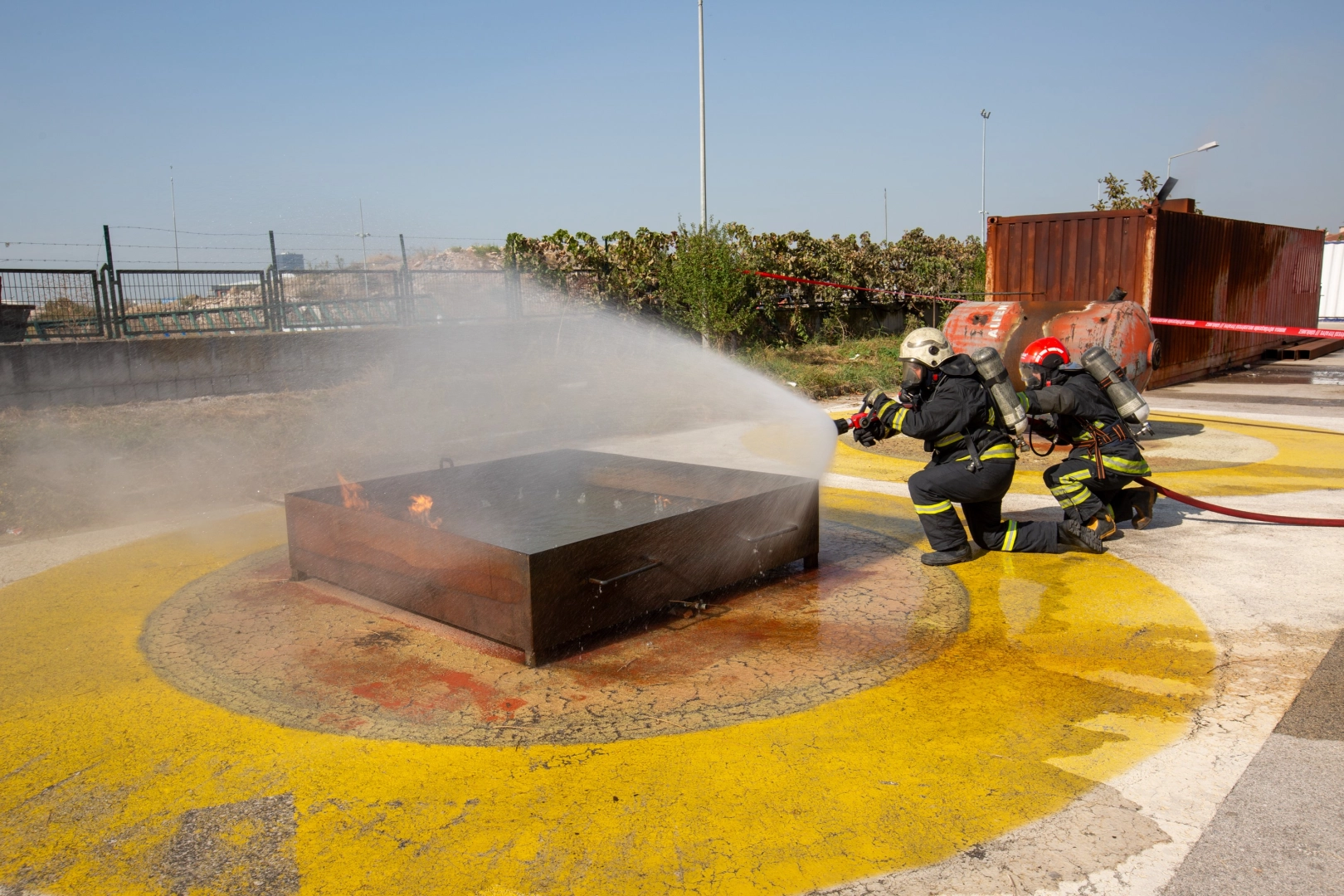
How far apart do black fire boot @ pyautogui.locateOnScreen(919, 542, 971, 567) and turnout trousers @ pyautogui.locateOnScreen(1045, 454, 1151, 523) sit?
3.01ft

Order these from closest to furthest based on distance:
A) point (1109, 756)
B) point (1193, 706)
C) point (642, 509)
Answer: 1. point (1109, 756)
2. point (1193, 706)
3. point (642, 509)

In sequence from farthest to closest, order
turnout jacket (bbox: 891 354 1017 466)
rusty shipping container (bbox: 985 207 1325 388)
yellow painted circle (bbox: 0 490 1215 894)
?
rusty shipping container (bbox: 985 207 1325 388) < turnout jacket (bbox: 891 354 1017 466) < yellow painted circle (bbox: 0 490 1215 894)

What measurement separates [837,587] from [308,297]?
10784 mm

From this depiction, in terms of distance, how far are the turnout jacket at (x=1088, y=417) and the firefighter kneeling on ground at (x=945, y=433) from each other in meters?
0.58

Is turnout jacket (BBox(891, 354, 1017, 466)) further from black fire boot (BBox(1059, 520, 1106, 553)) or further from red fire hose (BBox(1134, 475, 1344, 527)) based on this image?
red fire hose (BBox(1134, 475, 1344, 527))

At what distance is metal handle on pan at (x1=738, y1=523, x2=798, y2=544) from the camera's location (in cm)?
520

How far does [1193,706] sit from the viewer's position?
12.7ft

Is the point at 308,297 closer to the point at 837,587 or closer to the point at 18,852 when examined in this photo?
the point at 837,587

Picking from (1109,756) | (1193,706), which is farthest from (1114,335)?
(1109,756)

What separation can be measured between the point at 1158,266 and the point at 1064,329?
503cm

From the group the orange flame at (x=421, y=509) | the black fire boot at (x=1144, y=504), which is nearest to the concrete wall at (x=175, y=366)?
the orange flame at (x=421, y=509)

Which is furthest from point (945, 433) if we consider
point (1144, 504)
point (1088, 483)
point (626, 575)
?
point (626, 575)

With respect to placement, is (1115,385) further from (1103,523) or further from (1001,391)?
(1001,391)

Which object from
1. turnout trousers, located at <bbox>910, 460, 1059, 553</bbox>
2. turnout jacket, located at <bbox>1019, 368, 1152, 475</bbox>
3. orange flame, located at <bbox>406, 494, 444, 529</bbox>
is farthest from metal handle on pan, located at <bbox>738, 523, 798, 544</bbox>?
turnout jacket, located at <bbox>1019, 368, 1152, 475</bbox>
